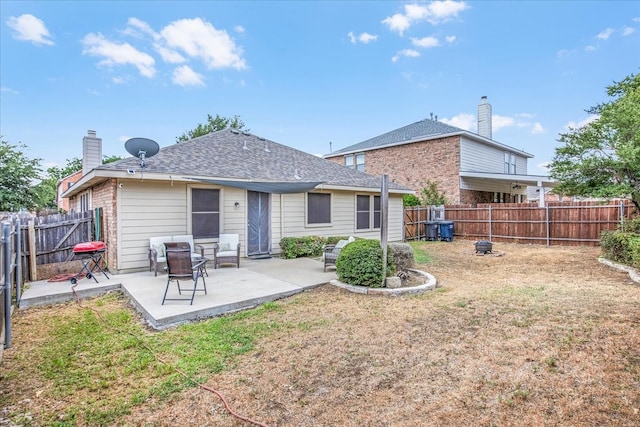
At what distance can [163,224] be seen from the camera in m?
8.31

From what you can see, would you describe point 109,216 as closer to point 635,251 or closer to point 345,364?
point 345,364

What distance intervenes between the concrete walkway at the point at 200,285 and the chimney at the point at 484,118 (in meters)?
15.9

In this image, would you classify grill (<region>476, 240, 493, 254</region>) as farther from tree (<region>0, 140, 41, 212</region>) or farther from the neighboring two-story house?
tree (<region>0, 140, 41, 212</region>)

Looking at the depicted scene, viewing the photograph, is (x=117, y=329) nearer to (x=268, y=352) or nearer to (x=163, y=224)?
(x=268, y=352)

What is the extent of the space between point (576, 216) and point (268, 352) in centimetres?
1437

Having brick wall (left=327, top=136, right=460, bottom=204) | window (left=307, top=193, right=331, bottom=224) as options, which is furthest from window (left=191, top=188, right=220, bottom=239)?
brick wall (left=327, top=136, right=460, bottom=204)

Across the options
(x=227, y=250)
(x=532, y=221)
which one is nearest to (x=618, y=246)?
(x=532, y=221)

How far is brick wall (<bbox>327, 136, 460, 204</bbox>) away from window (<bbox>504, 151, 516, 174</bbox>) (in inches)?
215

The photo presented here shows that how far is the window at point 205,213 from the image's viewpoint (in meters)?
8.80

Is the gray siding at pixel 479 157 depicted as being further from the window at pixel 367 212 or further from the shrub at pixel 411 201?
the window at pixel 367 212

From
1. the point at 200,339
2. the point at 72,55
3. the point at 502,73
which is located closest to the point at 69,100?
the point at 72,55

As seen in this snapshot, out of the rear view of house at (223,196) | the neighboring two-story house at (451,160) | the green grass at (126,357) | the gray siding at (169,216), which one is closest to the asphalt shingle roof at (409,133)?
the neighboring two-story house at (451,160)

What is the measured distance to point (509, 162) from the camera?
20438 millimetres

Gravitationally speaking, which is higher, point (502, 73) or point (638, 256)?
point (502, 73)
